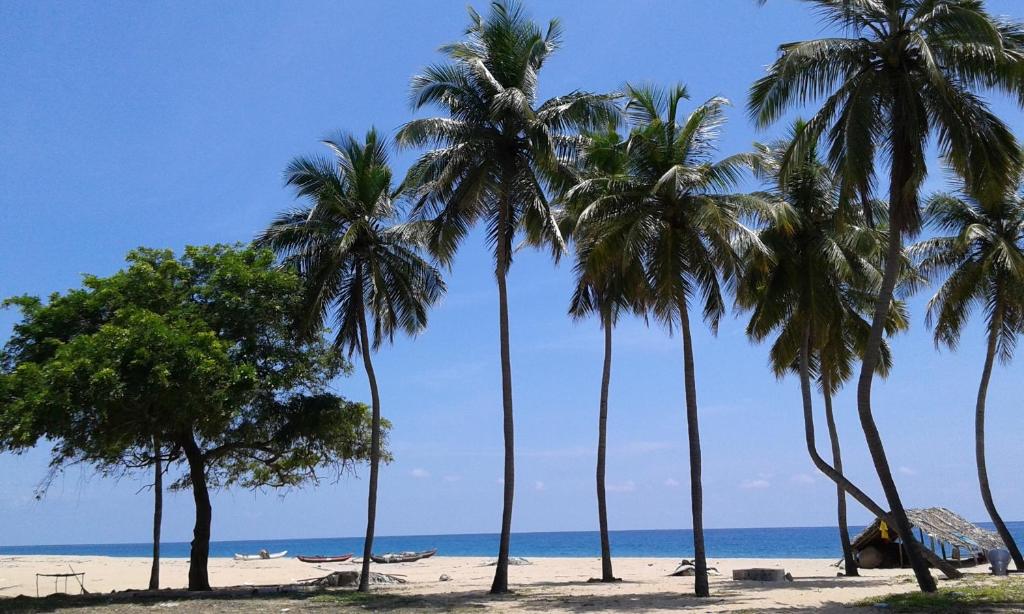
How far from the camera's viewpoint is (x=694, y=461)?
1992cm

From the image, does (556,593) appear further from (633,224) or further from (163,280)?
(163,280)

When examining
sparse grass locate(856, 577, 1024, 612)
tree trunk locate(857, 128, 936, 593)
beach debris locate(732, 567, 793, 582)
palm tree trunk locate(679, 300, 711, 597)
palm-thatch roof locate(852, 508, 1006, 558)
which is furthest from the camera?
palm-thatch roof locate(852, 508, 1006, 558)

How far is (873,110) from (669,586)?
1306 cm

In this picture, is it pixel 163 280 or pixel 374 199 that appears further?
pixel 374 199

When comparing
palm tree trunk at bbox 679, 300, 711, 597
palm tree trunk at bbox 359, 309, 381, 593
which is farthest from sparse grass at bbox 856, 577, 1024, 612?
palm tree trunk at bbox 359, 309, 381, 593

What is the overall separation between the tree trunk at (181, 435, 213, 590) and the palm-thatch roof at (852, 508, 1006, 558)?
70.4 feet

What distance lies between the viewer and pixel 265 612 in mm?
17484

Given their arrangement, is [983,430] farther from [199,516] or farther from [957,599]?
[199,516]

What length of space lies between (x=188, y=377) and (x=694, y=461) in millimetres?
11343

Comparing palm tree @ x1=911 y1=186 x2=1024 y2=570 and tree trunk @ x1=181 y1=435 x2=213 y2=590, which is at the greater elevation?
palm tree @ x1=911 y1=186 x2=1024 y2=570

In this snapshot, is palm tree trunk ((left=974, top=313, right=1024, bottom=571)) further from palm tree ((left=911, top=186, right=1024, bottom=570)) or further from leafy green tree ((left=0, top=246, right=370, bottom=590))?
leafy green tree ((left=0, top=246, right=370, bottom=590))

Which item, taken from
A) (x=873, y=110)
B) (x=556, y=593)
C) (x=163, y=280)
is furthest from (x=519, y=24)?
(x=556, y=593)

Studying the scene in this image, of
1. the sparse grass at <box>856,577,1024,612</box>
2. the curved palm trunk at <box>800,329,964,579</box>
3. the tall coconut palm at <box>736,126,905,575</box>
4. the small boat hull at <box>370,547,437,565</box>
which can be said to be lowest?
the small boat hull at <box>370,547,437,565</box>

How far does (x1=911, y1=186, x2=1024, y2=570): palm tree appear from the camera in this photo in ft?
81.3
